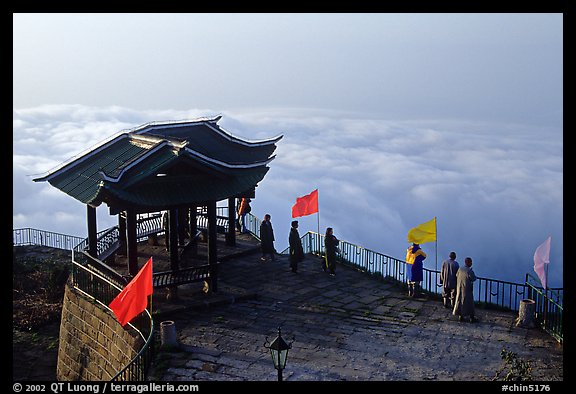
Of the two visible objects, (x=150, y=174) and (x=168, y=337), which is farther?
(x=150, y=174)

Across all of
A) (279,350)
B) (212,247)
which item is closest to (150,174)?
(212,247)

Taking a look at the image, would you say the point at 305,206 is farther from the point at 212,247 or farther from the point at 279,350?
the point at 279,350

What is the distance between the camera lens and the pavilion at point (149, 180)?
16531 millimetres

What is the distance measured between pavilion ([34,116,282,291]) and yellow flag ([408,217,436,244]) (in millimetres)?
5071

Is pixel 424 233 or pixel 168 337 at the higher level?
pixel 424 233

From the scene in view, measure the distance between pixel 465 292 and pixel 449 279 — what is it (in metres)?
0.81

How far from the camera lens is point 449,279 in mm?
16266

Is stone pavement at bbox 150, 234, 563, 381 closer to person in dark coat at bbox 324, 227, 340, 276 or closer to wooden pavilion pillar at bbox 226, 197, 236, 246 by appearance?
person in dark coat at bbox 324, 227, 340, 276

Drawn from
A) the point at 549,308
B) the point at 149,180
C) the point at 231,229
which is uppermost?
the point at 149,180

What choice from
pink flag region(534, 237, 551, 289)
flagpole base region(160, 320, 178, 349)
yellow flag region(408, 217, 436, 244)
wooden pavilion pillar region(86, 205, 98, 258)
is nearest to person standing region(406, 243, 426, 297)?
yellow flag region(408, 217, 436, 244)

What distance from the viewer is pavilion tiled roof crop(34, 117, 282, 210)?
1650 cm

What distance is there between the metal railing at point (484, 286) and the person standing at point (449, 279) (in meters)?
0.40
